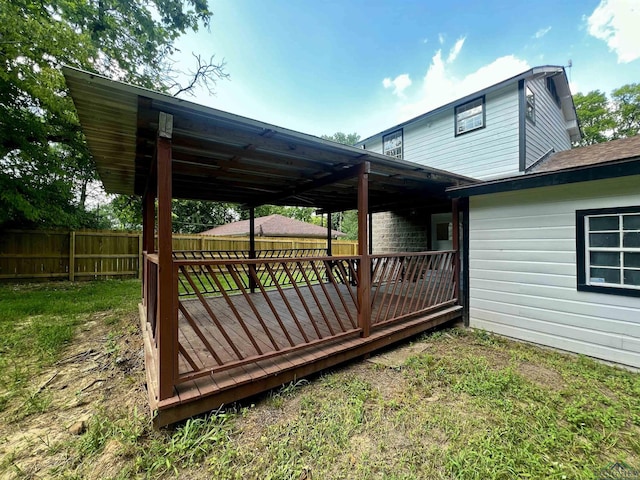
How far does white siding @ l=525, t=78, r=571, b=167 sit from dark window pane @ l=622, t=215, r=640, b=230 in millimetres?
3526

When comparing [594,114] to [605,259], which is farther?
[594,114]

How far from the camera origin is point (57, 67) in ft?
20.1

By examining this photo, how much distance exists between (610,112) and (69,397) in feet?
79.9

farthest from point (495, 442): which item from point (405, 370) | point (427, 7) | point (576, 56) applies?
point (576, 56)

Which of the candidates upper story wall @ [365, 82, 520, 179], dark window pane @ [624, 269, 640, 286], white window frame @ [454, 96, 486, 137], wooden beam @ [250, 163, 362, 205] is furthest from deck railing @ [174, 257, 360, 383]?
white window frame @ [454, 96, 486, 137]

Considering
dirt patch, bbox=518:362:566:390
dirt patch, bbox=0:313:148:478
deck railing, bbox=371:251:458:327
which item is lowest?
dirt patch, bbox=0:313:148:478

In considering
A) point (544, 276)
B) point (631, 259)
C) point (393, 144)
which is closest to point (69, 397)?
point (544, 276)

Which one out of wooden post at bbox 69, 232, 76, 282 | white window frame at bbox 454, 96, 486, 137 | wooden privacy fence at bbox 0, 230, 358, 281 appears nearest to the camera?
white window frame at bbox 454, 96, 486, 137

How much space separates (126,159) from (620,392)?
19.5 feet

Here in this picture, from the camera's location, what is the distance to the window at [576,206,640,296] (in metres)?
Answer: 3.04

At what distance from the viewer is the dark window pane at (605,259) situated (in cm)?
315

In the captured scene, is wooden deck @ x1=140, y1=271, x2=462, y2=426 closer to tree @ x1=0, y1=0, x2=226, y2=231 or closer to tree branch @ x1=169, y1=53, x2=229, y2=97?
tree @ x1=0, y1=0, x2=226, y2=231

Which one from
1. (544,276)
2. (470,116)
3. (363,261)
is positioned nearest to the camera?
(363,261)

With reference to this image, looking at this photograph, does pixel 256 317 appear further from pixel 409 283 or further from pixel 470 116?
pixel 470 116
